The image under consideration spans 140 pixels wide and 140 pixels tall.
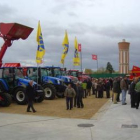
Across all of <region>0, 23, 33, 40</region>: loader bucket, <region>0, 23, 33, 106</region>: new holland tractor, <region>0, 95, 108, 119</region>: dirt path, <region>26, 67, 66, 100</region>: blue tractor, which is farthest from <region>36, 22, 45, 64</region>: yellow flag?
<region>0, 95, 108, 119</region>: dirt path

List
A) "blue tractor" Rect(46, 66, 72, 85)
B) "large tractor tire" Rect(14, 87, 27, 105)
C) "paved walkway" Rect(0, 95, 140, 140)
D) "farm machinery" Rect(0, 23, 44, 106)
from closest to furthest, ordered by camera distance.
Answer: "paved walkway" Rect(0, 95, 140, 140)
"farm machinery" Rect(0, 23, 44, 106)
"large tractor tire" Rect(14, 87, 27, 105)
"blue tractor" Rect(46, 66, 72, 85)

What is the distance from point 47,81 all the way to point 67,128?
36.5ft

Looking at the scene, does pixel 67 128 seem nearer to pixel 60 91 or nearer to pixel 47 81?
pixel 47 81

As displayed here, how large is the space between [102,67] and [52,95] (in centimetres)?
7945

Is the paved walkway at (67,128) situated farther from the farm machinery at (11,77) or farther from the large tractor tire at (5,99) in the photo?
the farm machinery at (11,77)

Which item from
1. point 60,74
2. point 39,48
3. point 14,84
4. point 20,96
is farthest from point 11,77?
point 60,74

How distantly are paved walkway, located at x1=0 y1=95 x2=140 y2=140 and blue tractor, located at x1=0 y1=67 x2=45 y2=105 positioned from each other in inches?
176

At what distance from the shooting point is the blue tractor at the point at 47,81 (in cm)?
1861

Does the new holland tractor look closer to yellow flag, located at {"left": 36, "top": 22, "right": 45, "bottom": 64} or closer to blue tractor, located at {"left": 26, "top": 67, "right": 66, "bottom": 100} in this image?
yellow flag, located at {"left": 36, "top": 22, "right": 45, "bottom": 64}

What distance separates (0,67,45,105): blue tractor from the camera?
50.8 ft

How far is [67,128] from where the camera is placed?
8.83 meters

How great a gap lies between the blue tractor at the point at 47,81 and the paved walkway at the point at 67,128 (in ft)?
24.9

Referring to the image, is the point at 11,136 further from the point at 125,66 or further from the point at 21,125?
the point at 125,66

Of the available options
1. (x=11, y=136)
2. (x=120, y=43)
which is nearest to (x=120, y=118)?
(x=11, y=136)
